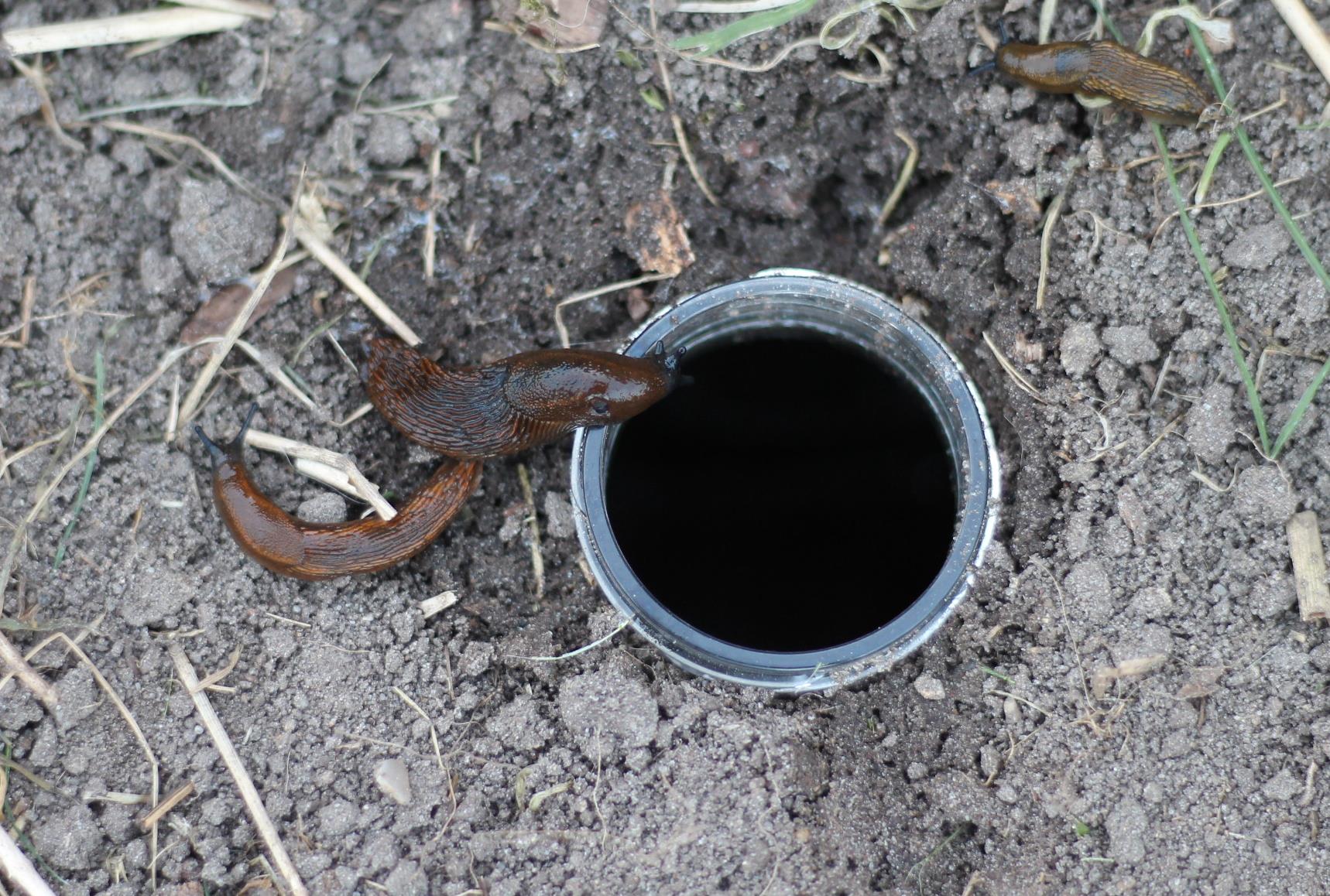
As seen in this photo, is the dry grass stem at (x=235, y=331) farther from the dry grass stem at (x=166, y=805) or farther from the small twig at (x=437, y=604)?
the dry grass stem at (x=166, y=805)

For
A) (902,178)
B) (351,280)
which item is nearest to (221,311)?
(351,280)

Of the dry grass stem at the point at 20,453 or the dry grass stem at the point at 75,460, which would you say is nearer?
the dry grass stem at the point at 75,460

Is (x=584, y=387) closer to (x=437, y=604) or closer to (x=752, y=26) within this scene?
(x=437, y=604)

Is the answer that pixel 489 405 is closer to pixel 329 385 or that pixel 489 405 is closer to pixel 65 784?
pixel 329 385

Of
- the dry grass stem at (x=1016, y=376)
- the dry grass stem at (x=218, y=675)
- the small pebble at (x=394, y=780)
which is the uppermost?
the dry grass stem at (x=1016, y=376)

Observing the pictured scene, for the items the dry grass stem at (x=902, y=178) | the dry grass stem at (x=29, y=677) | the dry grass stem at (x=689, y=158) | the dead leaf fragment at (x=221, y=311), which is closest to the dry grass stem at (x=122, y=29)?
the dead leaf fragment at (x=221, y=311)

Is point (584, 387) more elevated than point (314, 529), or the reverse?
point (584, 387)

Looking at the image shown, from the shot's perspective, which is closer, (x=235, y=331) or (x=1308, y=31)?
(x=1308, y=31)
